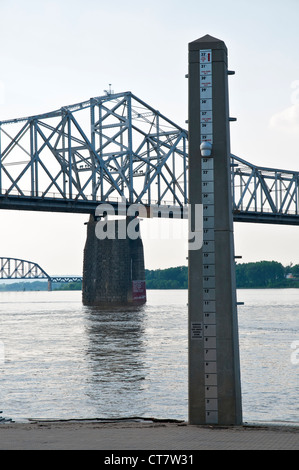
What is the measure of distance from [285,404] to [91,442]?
10030mm

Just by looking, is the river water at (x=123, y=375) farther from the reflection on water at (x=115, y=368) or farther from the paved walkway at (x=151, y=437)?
the paved walkway at (x=151, y=437)

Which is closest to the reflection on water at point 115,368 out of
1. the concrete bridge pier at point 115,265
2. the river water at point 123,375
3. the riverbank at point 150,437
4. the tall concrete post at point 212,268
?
the river water at point 123,375

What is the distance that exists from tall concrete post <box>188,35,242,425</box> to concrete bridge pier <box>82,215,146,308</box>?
74.9 metres

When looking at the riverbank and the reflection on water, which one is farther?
the reflection on water

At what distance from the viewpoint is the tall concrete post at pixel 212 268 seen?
10188 millimetres

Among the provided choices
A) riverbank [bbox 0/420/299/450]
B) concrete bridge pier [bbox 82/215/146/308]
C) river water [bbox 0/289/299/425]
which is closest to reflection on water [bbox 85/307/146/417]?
river water [bbox 0/289/299/425]

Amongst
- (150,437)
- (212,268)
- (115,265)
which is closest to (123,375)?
(212,268)

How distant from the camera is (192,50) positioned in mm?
10875

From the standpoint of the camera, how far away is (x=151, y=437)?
338 inches

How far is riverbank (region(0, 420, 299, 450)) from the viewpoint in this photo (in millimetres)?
7738

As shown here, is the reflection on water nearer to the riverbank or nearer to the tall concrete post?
the tall concrete post

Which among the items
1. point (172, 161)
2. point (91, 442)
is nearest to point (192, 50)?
point (91, 442)

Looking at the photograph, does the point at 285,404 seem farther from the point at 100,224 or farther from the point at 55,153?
the point at 55,153
